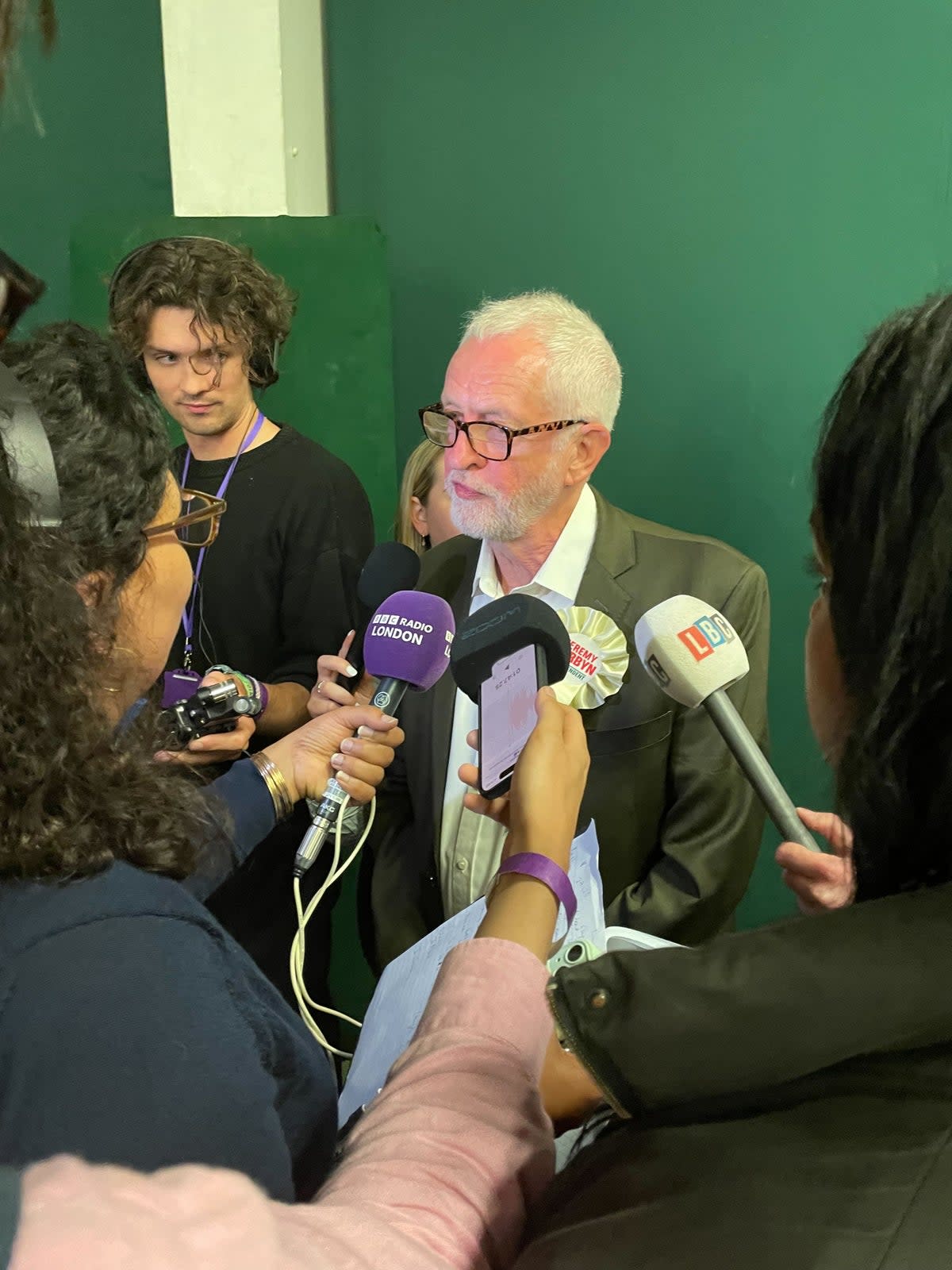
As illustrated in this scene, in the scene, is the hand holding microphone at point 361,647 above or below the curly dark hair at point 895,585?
below

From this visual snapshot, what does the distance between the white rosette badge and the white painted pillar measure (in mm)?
973

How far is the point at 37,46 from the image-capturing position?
1792 mm

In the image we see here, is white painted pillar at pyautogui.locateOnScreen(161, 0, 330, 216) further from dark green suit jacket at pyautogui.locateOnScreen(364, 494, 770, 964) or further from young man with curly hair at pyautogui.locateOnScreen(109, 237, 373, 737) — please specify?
dark green suit jacket at pyautogui.locateOnScreen(364, 494, 770, 964)

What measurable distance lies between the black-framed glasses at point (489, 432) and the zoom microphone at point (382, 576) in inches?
8.5

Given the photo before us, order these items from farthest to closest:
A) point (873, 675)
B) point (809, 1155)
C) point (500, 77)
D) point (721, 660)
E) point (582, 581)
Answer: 1. point (500, 77)
2. point (582, 581)
3. point (721, 660)
4. point (873, 675)
5. point (809, 1155)

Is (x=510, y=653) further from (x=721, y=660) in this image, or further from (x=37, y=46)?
(x=37, y=46)

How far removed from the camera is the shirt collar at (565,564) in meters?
1.49

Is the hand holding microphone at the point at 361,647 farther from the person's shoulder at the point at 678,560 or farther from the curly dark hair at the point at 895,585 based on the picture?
the curly dark hair at the point at 895,585

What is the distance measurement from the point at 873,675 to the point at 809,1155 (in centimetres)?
26

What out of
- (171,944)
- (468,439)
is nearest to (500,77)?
(468,439)

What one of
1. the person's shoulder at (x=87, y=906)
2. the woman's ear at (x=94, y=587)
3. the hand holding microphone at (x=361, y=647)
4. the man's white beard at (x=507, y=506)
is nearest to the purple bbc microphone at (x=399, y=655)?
the hand holding microphone at (x=361, y=647)

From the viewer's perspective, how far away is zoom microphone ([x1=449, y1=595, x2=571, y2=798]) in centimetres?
95

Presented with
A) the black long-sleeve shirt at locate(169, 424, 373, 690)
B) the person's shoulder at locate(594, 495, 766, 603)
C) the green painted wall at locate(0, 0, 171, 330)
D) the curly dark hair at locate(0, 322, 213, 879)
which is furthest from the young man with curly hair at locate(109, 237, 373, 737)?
the curly dark hair at locate(0, 322, 213, 879)

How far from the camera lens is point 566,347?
152 cm
